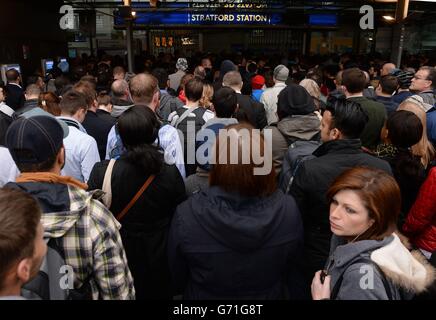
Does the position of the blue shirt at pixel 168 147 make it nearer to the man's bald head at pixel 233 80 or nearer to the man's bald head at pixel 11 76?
the man's bald head at pixel 233 80

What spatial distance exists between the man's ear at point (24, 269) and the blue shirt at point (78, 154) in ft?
5.25

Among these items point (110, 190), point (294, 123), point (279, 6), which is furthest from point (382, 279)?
point (279, 6)

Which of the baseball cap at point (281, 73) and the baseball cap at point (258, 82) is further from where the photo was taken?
the baseball cap at point (258, 82)

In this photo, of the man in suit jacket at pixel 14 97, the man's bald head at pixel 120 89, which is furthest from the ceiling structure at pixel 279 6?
the man's bald head at pixel 120 89

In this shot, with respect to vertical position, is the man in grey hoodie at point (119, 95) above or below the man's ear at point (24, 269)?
above

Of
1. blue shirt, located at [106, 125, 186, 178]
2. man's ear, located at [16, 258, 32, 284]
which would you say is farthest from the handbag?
man's ear, located at [16, 258, 32, 284]

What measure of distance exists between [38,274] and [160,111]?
346 cm

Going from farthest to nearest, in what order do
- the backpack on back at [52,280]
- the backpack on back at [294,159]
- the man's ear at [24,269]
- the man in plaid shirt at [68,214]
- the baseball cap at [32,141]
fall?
the backpack on back at [294,159] → the baseball cap at [32,141] → the man in plaid shirt at [68,214] → the backpack on back at [52,280] → the man's ear at [24,269]

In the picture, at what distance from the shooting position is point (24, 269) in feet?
3.67

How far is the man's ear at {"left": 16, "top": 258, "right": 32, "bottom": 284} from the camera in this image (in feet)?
3.64

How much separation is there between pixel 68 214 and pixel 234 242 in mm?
671

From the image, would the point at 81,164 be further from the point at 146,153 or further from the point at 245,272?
the point at 245,272

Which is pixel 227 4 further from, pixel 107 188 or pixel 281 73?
pixel 107 188

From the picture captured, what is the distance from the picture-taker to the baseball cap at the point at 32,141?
1485 mm
